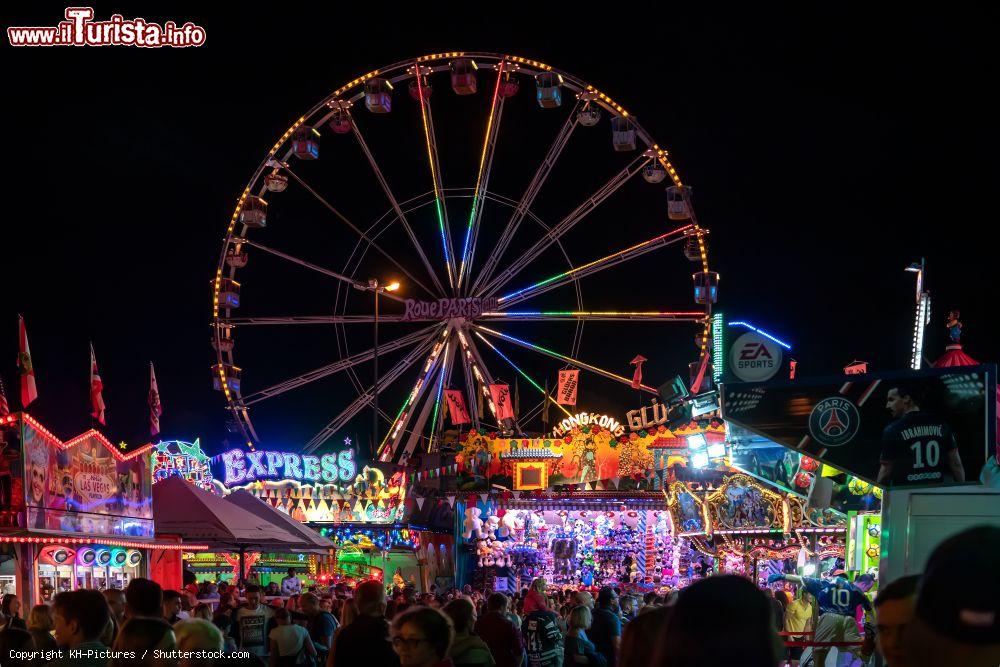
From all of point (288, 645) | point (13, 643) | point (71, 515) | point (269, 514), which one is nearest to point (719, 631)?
point (13, 643)

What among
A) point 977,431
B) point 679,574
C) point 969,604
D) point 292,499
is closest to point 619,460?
point 679,574

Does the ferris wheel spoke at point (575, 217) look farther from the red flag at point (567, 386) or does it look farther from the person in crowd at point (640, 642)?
the person in crowd at point (640, 642)

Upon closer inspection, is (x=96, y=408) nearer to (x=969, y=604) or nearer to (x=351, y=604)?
(x=351, y=604)

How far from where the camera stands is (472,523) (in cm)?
3238

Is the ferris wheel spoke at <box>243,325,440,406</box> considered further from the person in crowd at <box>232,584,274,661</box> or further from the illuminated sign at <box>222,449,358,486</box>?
the person in crowd at <box>232,584,274,661</box>

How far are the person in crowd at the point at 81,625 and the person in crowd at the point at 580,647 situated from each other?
5250 mm

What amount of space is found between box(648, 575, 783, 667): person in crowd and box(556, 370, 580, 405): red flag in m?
31.7

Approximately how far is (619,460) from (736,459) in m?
15.4

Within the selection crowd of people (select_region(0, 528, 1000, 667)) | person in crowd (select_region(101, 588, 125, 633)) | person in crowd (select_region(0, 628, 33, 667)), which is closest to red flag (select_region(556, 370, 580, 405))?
crowd of people (select_region(0, 528, 1000, 667))

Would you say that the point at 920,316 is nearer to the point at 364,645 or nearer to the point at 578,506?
the point at 578,506

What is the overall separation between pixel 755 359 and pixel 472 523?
782 inches

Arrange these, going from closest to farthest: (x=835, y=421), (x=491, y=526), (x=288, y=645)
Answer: (x=288, y=645)
(x=835, y=421)
(x=491, y=526)

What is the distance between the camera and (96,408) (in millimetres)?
22875

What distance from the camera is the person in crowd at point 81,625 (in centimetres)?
550
